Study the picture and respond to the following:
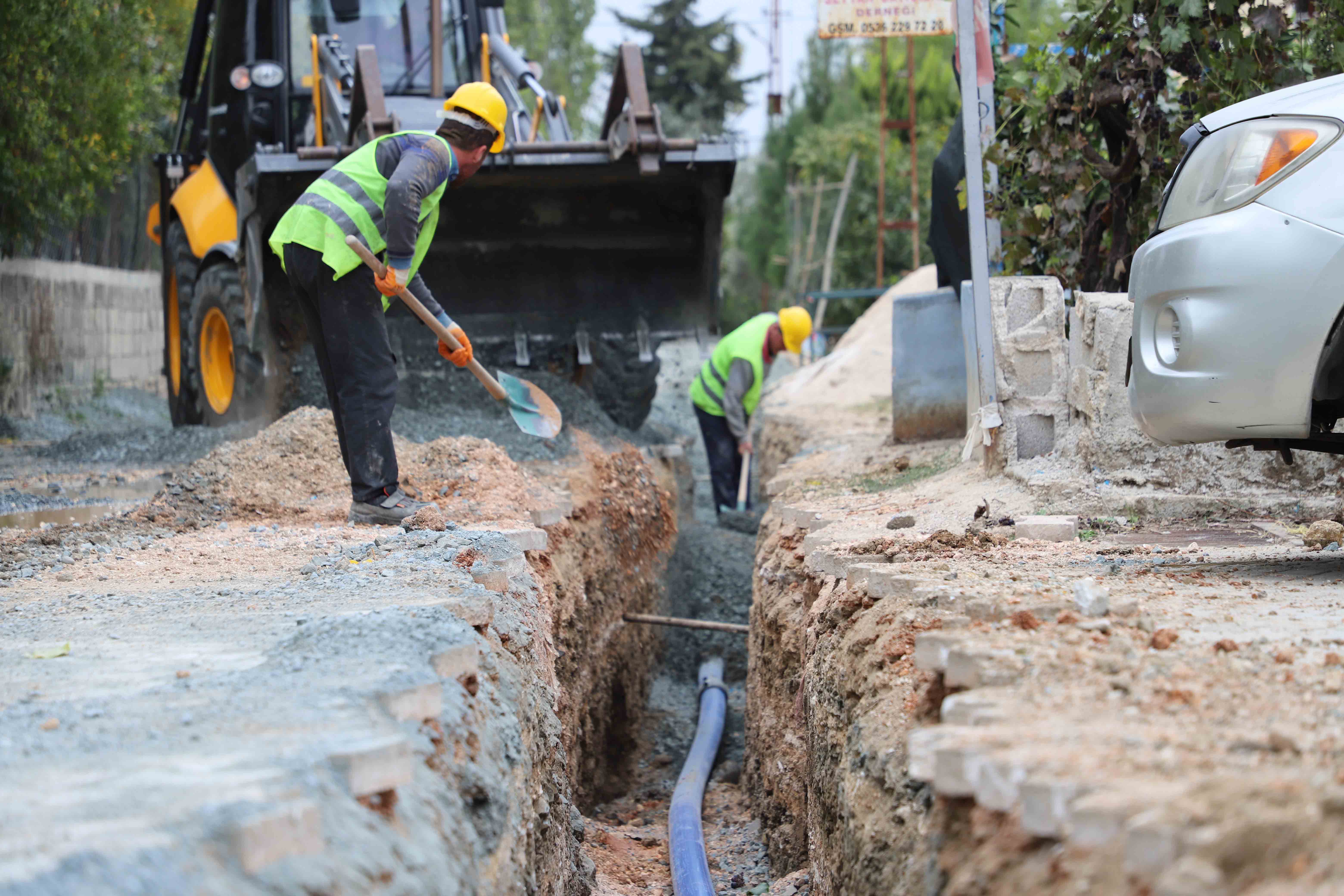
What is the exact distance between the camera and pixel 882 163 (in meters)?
18.5

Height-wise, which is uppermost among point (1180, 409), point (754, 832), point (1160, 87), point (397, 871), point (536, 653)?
point (1160, 87)

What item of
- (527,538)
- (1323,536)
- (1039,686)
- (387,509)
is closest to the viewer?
(1039,686)

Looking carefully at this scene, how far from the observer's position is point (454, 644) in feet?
9.46

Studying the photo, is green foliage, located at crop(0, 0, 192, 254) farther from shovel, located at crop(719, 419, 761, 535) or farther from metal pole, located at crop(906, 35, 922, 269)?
metal pole, located at crop(906, 35, 922, 269)

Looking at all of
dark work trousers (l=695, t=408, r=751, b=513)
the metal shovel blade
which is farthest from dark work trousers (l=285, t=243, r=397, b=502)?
dark work trousers (l=695, t=408, r=751, b=513)

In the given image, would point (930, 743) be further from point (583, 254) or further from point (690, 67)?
point (690, 67)

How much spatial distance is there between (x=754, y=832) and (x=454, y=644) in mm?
2609

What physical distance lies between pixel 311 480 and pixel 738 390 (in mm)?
4318

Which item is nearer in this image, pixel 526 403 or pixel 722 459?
pixel 526 403

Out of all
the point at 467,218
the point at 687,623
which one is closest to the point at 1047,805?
the point at 687,623

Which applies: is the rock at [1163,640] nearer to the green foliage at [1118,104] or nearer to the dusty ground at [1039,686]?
the dusty ground at [1039,686]

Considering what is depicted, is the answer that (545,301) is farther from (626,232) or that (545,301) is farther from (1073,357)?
(1073,357)

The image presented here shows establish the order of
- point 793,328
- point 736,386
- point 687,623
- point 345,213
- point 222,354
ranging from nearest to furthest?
1. point 345,213
2. point 687,623
3. point 222,354
4. point 736,386
5. point 793,328

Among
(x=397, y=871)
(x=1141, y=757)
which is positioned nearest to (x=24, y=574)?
(x=397, y=871)
